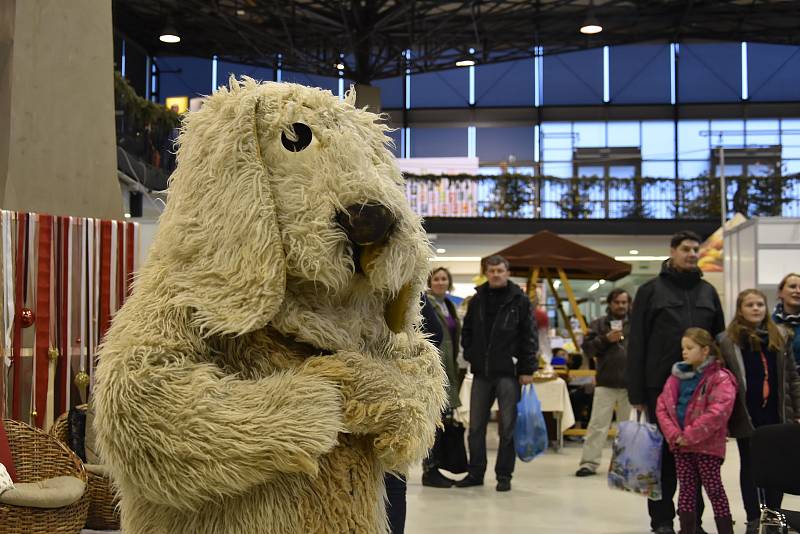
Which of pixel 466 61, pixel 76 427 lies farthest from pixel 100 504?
pixel 466 61

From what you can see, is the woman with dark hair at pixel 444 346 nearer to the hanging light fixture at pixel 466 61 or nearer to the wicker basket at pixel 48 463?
the wicker basket at pixel 48 463

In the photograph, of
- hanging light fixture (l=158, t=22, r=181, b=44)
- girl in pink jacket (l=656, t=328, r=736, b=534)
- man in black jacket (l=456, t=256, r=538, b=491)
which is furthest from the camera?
hanging light fixture (l=158, t=22, r=181, b=44)

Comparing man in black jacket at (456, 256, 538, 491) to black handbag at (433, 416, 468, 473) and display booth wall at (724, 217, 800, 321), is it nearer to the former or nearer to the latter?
black handbag at (433, 416, 468, 473)

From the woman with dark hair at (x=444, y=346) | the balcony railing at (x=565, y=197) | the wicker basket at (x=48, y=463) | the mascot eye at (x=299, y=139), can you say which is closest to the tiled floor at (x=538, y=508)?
the woman with dark hair at (x=444, y=346)

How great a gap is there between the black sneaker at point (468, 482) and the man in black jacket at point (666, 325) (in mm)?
1649

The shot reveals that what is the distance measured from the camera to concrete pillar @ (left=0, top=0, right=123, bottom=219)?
3402mm

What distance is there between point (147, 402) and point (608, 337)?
6030mm

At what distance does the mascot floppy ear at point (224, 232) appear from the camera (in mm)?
1340

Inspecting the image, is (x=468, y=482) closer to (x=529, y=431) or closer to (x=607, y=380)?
(x=529, y=431)

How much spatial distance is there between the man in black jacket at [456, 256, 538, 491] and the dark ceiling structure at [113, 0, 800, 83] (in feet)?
40.2

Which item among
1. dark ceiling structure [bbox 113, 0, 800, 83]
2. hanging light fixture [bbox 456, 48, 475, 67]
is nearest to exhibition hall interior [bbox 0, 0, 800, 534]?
dark ceiling structure [bbox 113, 0, 800, 83]

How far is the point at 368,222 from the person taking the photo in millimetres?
1340

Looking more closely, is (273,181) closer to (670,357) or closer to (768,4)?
(670,357)

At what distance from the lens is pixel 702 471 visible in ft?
13.9
